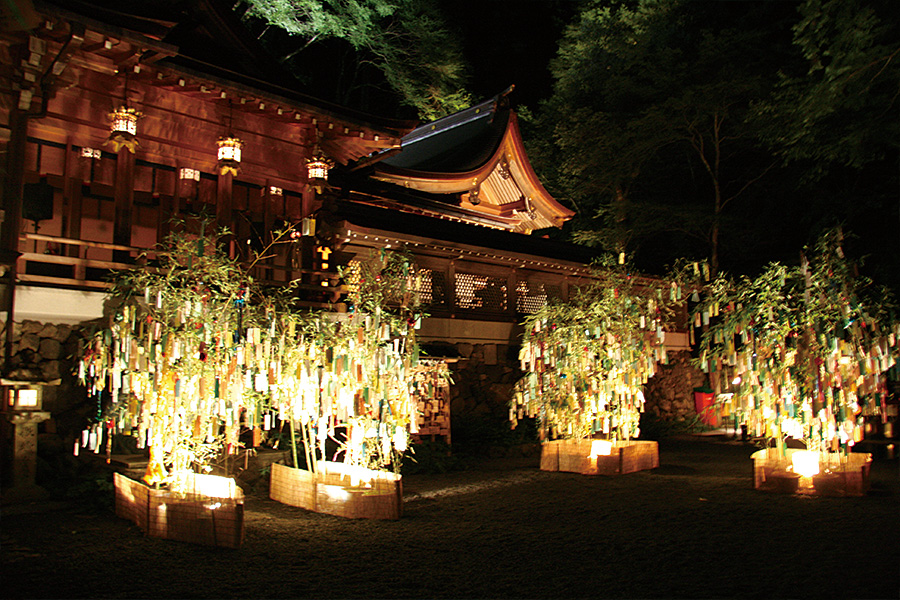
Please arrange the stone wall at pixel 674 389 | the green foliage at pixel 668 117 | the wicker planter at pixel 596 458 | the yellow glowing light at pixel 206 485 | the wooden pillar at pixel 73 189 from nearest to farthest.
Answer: the yellow glowing light at pixel 206 485, the wooden pillar at pixel 73 189, the wicker planter at pixel 596 458, the stone wall at pixel 674 389, the green foliage at pixel 668 117

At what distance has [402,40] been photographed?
26.3m

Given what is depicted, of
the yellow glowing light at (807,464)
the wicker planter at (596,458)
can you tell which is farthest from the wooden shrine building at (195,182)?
the yellow glowing light at (807,464)

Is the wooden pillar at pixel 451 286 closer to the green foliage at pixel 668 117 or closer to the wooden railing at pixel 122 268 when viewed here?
the wooden railing at pixel 122 268

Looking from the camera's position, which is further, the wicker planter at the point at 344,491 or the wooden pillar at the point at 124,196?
the wooden pillar at the point at 124,196

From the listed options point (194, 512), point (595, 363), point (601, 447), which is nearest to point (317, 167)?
point (595, 363)

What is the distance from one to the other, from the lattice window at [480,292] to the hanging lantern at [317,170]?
3895 mm

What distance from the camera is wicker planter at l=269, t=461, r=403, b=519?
7523 millimetres

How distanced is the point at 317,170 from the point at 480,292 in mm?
4812

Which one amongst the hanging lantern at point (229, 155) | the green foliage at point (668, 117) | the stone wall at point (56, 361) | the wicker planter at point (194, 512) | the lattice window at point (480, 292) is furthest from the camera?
the green foliage at point (668, 117)

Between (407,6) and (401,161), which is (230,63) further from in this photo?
(407,6)

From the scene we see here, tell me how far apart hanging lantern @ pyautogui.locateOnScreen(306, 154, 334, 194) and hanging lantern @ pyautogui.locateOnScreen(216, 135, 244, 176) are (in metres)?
1.41

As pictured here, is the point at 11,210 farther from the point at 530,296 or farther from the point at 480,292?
the point at 530,296

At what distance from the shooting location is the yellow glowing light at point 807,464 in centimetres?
929

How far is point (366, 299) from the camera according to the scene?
8727mm
